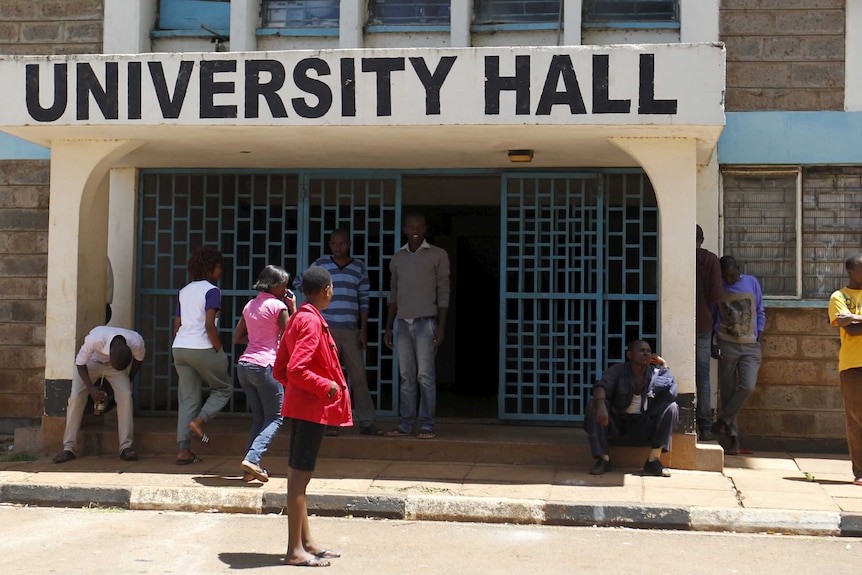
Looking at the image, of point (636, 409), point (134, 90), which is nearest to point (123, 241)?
point (134, 90)

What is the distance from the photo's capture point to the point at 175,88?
7.82 m

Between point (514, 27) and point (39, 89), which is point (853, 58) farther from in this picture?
point (39, 89)

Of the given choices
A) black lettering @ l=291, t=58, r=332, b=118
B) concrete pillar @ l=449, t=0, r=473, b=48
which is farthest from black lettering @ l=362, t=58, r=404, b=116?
concrete pillar @ l=449, t=0, r=473, b=48

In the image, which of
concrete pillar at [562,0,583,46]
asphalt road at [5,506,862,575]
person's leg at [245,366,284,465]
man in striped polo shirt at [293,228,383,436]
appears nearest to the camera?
asphalt road at [5,506,862,575]

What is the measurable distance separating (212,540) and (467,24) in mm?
5501

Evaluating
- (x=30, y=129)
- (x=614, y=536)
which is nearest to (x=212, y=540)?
(x=614, y=536)

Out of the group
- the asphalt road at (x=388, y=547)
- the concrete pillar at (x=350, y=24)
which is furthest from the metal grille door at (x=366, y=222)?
the asphalt road at (x=388, y=547)

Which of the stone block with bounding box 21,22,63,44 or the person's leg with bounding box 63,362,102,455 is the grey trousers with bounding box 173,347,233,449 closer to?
the person's leg with bounding box 63,362,102,455

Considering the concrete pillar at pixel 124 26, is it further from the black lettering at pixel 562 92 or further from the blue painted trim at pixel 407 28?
the black lettering at pixel 562 92

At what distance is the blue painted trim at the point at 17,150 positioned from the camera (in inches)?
386

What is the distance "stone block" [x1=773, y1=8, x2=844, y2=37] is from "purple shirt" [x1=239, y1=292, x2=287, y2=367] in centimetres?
524

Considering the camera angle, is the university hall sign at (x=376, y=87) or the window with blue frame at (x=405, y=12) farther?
the window with blue frame at (x=405, y=12)

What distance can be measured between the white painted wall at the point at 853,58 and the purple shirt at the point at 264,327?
5.43 m

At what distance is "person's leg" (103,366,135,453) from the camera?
8.08m
